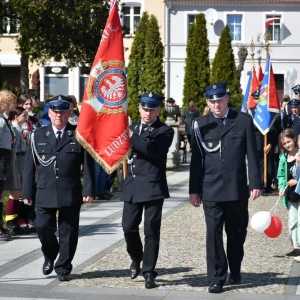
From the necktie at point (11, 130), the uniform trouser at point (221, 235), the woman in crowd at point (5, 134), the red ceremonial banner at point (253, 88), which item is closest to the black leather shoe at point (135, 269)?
the uniform trouser at point (221, 235)

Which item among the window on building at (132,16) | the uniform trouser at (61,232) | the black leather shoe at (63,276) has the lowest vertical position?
the black leather shoe at (63,276)

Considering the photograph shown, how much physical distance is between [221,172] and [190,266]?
156 centimetres

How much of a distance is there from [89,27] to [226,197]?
2438 centimetres

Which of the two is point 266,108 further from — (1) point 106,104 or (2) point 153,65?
(1) point 106,104

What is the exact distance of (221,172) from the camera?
8375 millimetres

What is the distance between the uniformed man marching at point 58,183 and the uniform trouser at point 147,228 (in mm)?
437

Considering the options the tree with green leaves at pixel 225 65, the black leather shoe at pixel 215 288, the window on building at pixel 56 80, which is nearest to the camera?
the black leather shoe at pixel 215 288

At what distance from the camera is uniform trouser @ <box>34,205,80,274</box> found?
28.7 feet

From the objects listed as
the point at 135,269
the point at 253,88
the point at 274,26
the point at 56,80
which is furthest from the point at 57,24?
the point at 135,269

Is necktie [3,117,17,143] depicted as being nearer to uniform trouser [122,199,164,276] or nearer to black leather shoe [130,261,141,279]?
uniform trouser [122,199,164,276]

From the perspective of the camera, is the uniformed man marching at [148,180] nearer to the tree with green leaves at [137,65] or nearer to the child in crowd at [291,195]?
the child in crowd at [291,195]

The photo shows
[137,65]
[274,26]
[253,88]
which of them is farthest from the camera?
[274,26]

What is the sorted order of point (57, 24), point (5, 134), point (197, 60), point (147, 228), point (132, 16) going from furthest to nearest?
point (132, 16) < point (197, 60) < point (57, 24) < point (5, 134) < point (147, 228)

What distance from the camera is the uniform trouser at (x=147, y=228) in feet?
27.8
